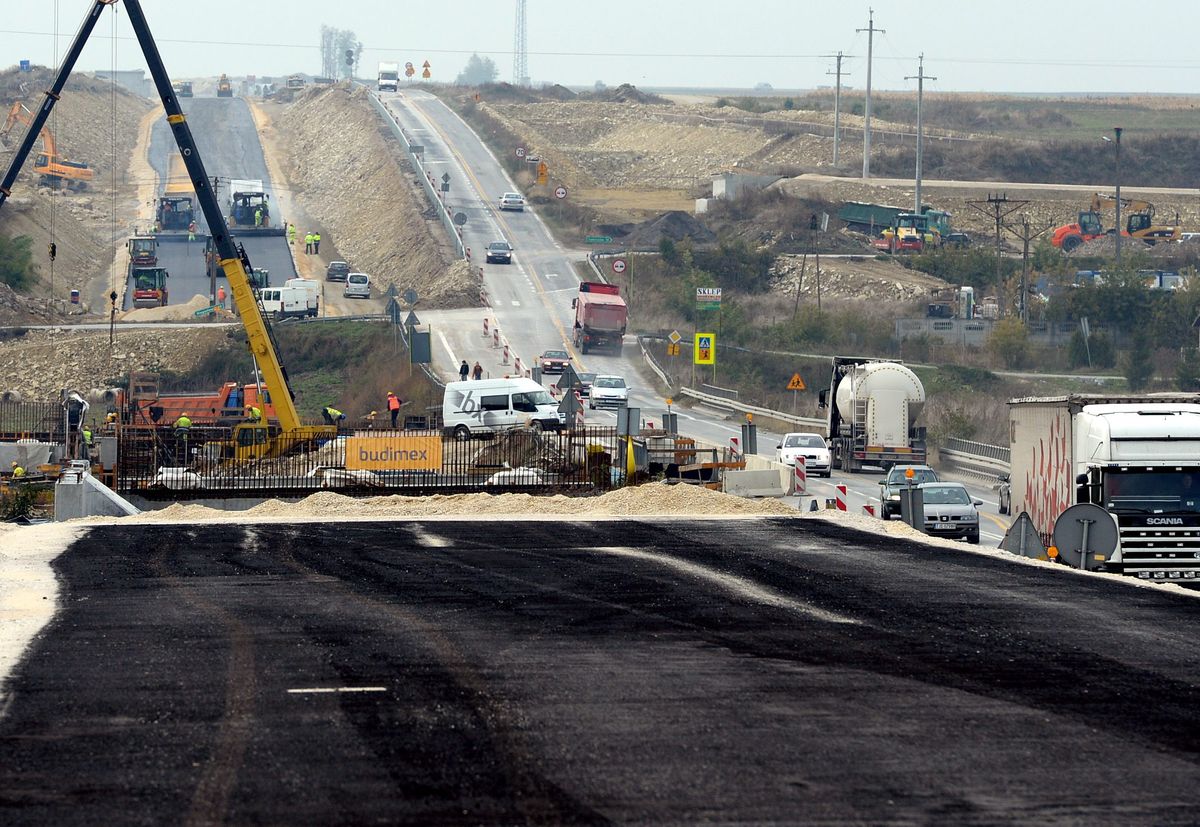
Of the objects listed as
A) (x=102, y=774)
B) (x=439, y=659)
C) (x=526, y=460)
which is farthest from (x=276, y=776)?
(x=526, y=460)

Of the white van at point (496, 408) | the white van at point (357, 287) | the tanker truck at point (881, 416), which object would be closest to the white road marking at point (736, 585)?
the white van at point (496, 408)

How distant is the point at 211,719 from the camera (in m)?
11.4

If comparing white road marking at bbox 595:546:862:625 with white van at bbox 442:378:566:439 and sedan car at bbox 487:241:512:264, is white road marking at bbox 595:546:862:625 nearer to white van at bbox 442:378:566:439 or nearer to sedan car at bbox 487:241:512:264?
white van at bbox 442:378:566:439

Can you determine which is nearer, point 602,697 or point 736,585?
point 602,697

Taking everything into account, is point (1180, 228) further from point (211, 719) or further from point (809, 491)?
point (211, 719)

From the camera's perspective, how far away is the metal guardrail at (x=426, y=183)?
9943 cm

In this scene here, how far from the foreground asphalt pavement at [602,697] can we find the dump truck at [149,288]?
66224mm

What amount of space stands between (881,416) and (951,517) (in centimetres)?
1538

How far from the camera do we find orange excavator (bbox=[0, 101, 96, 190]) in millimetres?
114062

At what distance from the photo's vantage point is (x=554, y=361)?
67.3 meters

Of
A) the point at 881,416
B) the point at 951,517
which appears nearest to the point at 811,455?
the point at 881,416

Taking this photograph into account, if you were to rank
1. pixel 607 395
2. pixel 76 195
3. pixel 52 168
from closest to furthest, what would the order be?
1. pixel 607 395
2. pixel 52 168
3. pixel 76 195

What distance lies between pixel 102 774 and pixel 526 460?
27.1 metres

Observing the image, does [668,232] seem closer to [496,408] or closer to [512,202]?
[512,202]
